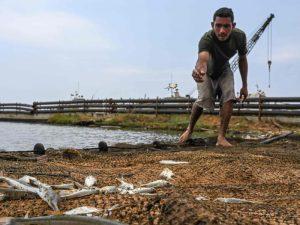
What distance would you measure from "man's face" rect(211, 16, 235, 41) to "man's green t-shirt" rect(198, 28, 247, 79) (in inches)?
4.0

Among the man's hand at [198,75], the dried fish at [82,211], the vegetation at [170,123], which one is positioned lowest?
the vegetation at [170,123]

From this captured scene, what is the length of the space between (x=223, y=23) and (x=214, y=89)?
116cm

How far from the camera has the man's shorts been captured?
8.25 meters

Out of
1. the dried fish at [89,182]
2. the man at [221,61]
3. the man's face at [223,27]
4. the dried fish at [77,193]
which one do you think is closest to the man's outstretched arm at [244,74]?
the man at [221,61]

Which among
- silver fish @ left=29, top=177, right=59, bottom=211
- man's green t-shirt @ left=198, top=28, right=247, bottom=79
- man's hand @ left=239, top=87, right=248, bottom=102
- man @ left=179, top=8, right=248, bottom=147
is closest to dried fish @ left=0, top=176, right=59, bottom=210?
silver fish @ left=29, top=177, right=59, bottom=211

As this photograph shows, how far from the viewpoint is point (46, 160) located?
6262 mm

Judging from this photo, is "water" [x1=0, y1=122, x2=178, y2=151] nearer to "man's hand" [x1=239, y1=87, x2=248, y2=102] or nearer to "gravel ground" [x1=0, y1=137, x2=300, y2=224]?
"man's hand" [x1=239, y1=87, x2=248, y2=102]

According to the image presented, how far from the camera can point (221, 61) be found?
812 centimetres

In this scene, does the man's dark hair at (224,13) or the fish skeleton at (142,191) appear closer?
the fish skeleton at (142,191)

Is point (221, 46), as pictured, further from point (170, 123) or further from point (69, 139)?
point (170, 123)

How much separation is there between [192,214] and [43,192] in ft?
3.52

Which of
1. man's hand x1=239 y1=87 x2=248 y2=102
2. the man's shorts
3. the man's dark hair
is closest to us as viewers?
the man's dark hair

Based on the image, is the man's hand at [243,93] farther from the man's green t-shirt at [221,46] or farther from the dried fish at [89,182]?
the dried fish at [89,182]

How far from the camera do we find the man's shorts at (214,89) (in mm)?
8250
